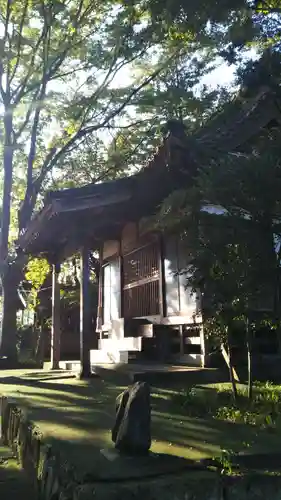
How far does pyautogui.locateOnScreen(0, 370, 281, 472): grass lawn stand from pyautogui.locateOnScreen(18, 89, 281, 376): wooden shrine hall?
145cm

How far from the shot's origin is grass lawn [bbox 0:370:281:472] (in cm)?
361

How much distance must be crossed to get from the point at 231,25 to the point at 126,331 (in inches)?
269

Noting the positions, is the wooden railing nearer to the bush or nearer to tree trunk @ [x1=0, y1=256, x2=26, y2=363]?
the bush

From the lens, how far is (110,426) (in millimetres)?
4574

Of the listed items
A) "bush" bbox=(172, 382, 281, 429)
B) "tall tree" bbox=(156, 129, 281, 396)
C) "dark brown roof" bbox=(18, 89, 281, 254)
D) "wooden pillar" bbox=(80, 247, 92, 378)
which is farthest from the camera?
"wooden pillar" bbox=(80, 247, 92, 378)

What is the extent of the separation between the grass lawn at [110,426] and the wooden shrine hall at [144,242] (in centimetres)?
145

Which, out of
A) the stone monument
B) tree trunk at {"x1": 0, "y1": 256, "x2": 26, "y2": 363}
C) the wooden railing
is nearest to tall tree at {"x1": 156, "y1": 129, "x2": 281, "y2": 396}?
the stone monument

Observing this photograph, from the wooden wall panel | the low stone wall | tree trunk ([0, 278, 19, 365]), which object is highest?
the wooden wall panel

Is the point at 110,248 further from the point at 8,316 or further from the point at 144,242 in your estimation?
the point at 8,316

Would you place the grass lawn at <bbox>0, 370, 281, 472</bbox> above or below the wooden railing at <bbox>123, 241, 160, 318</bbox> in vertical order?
below

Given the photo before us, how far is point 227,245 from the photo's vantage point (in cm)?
478

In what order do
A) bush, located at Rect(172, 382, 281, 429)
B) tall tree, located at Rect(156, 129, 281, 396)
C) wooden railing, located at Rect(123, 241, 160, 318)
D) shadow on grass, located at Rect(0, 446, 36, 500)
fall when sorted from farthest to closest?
1. wooden railing, located at Rect(123, 241, 160, 318)
2. bush, located at Rect(172, 382, 281, 429)
3. tall tree, located at Rect(156, 129, 281, 396)
4. shadow on grass, located at Rect(0, 446, 36, 500)

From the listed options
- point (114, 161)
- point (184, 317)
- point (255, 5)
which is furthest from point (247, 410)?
point (114, 161)

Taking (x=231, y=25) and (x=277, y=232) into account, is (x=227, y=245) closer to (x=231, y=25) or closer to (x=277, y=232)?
(x=277, y=232)
